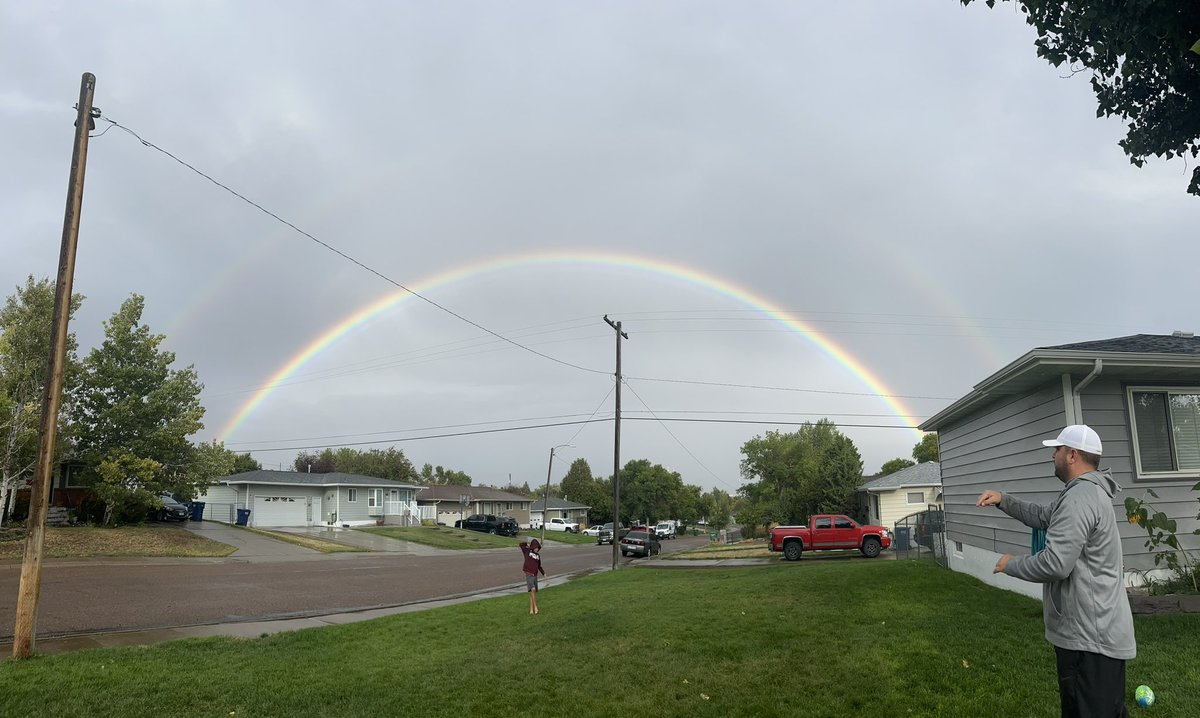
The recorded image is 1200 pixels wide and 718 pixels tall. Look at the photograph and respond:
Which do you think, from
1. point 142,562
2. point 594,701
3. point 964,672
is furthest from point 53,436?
point 142,562

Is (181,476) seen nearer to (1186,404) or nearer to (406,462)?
(1186,404)

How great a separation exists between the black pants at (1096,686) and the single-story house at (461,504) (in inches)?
2560

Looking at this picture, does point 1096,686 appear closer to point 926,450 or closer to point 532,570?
point 532,570

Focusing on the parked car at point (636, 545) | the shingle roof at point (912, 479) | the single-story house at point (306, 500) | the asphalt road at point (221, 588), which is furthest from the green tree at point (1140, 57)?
the single-story house at point (306, 500)

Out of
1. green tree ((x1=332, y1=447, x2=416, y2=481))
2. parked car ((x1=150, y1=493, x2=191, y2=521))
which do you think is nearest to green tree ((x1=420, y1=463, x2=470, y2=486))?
green tree ((x1=332, y1=447, x2=416, y2=481))

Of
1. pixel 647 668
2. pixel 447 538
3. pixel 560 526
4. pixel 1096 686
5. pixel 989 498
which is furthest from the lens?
pixel 560 526

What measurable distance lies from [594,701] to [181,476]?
32.9 metres

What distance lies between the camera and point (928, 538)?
22781 mm

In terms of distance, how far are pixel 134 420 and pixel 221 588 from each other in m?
18.0

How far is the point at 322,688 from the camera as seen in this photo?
724 centimetres

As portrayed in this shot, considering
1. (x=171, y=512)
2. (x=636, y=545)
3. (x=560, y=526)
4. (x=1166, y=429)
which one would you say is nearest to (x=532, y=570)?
(x=1166, y=429)

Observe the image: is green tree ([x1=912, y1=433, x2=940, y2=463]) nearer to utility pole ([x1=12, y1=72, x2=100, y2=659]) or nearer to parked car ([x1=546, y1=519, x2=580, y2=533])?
parked car ([x1=546, y1=519, x2=580, y2=533])

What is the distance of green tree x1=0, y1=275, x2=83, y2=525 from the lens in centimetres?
2638

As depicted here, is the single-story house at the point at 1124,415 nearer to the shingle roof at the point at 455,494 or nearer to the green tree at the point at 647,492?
the shingle roof at the point at 455,494
